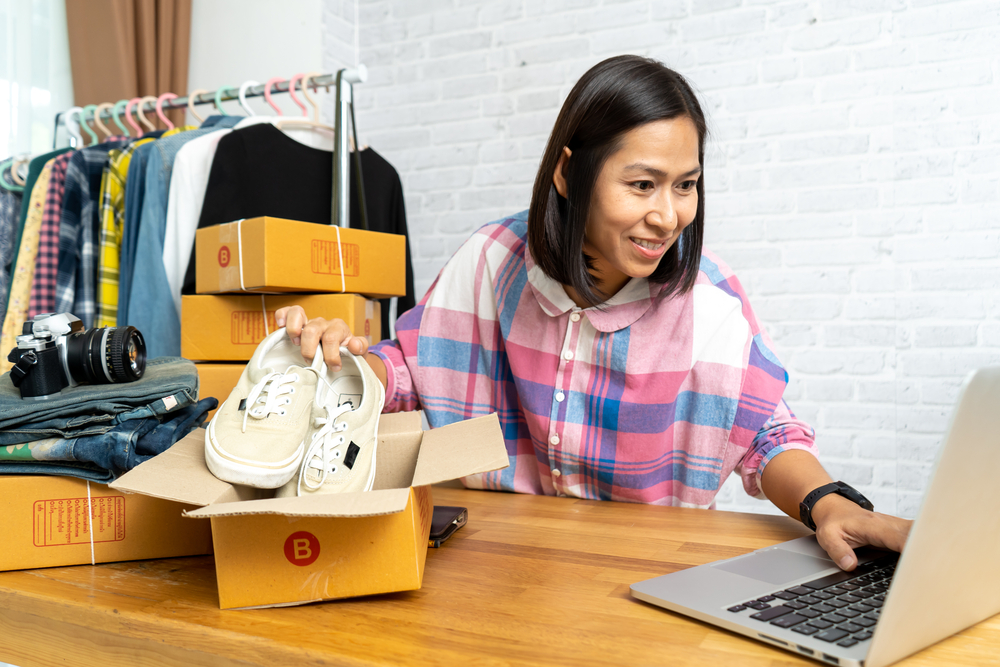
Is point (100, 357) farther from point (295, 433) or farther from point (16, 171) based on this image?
point (16, 171)

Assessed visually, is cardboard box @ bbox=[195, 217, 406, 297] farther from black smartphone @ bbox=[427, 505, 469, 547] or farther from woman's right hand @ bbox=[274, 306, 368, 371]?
black smartphone @ bbox=[427, 505, 469, 547]

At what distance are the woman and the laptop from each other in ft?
1.08

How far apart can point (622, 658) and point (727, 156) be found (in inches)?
79.2

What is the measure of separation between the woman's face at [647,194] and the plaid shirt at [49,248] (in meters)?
1.41

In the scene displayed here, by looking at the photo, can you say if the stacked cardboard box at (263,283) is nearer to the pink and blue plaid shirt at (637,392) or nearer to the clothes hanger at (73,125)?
the pink and blue plaid shirt at (637,392)

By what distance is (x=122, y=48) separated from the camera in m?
2.23

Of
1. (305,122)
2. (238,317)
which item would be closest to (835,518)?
(238,317)

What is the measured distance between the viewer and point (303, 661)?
0.49 meters

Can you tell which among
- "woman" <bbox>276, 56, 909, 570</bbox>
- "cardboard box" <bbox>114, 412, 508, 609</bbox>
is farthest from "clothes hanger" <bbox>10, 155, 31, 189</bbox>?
"cardboard box" <bbox>114, 412, 508, 609</bbox>

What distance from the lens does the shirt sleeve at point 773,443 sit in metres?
0.93

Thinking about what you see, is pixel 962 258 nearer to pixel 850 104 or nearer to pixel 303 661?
pixel 850 104

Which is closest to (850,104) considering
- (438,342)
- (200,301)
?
(438,342)

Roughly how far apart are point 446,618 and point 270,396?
28cm

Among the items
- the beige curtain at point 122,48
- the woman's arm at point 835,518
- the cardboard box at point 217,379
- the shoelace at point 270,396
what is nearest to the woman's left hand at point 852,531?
the woman's arm at point 835,518
